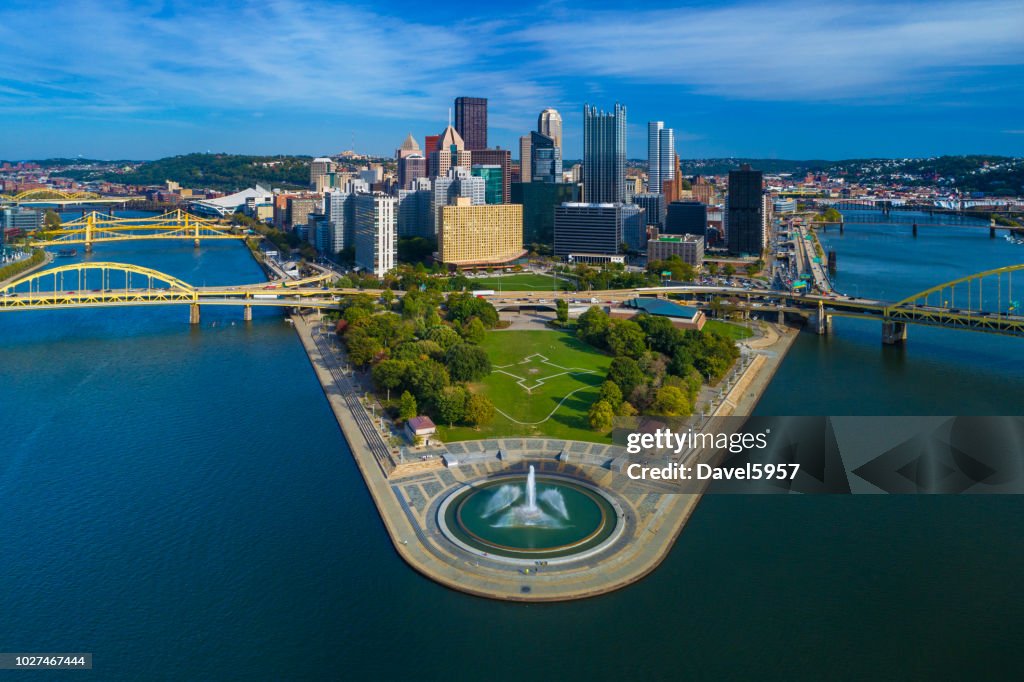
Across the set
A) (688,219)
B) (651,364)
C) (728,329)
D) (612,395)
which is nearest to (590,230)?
(688,219)

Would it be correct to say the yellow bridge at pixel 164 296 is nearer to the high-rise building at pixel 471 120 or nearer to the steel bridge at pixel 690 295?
the steel bridge at pixel 690 295

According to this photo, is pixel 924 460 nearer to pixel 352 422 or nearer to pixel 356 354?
pixel 352 422

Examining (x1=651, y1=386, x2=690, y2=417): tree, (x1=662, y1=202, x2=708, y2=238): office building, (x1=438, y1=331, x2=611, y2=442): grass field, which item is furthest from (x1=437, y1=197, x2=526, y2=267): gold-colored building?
(x1=651, y1=386, x2=690, y2=417): tree

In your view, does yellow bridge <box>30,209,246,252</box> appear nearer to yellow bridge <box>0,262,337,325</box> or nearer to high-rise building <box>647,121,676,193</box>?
yellow bridge <box>0,262,337,325</box>

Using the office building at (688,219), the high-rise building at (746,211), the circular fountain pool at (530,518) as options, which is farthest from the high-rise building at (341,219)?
the circular fountain pool at (530,518)

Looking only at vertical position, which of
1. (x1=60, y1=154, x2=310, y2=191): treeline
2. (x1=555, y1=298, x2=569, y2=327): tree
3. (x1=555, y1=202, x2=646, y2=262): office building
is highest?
(x1=60, y1=154, x2=310, y2=191): treeline

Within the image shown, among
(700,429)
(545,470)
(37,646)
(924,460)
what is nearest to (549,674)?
(545,470)
